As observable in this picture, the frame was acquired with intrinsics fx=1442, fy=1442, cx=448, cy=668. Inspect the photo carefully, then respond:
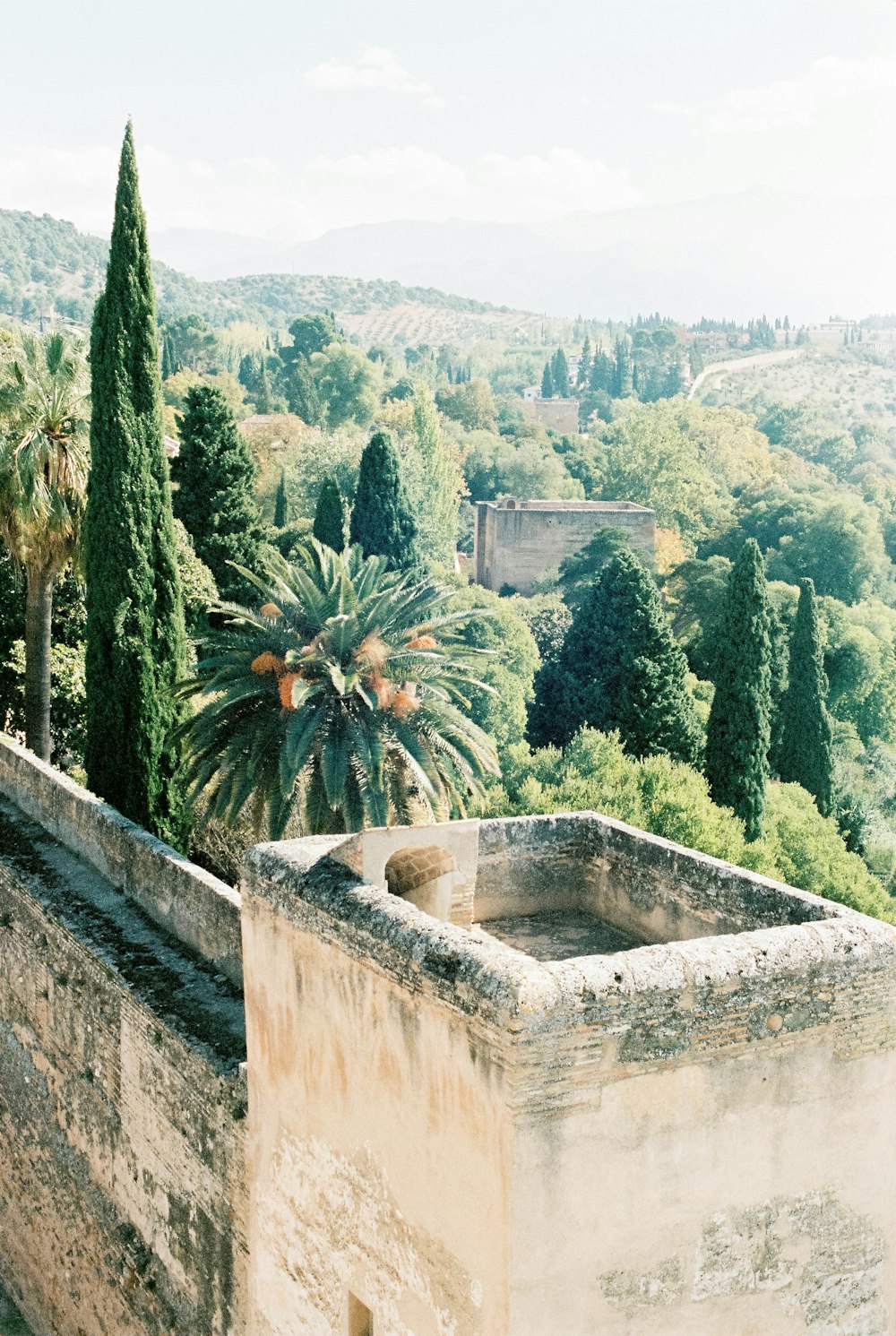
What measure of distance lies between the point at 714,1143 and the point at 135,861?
614cm

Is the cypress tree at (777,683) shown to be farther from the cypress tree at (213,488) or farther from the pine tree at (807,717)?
the cypress tree at (213,488)

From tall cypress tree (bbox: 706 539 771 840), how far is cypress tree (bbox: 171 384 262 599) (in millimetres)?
9084

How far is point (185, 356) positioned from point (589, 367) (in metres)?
56.5

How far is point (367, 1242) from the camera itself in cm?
620

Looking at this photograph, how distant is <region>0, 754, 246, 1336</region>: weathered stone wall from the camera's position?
800 cm

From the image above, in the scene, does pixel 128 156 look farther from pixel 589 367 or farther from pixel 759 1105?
pixel 589 367

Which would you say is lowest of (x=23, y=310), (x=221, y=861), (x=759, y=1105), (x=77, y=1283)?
(x=77, y=1283)

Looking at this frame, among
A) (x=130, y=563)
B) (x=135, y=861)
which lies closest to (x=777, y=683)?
(x=130, y=563)

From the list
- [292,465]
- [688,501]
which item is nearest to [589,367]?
[688,501]

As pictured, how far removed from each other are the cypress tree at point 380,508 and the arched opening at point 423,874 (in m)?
29.7

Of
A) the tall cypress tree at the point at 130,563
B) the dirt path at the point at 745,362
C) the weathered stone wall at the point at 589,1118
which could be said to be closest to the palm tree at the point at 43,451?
the tall cypress tree at the point at 130,563

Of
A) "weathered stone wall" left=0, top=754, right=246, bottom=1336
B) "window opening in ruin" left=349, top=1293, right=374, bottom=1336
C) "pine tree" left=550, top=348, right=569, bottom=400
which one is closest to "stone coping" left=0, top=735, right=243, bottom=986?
A: "weathered stone wall" left=0, top=754, right=246, bottom=1336

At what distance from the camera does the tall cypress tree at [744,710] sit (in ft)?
87.2

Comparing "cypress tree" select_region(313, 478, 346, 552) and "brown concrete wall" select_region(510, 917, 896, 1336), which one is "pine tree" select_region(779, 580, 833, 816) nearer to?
"cypress tree" select_region(313, 478, 346, 552)
